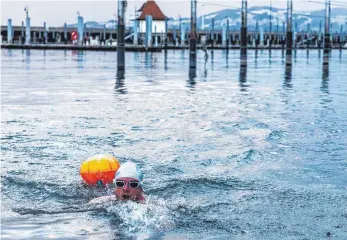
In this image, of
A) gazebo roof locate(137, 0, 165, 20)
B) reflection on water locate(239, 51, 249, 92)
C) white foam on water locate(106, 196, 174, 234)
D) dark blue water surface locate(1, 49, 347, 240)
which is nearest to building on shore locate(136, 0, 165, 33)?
gazebo roof locate(137, 0, 165, 20)

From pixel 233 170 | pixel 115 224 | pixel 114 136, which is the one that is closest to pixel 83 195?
pixel 115 224

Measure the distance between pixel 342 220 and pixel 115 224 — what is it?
2.28 metres

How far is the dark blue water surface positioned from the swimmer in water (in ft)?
0.49

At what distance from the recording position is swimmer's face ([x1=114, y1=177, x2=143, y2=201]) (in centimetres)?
812

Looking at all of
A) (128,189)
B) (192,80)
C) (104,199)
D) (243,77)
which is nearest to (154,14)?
(243,77)

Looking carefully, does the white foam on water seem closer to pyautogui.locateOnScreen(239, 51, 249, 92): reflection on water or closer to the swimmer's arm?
the swimmer's arm

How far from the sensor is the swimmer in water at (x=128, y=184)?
26.5 feet

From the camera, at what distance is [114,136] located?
1393cm

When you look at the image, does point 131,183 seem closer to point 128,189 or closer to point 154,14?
point 128,189

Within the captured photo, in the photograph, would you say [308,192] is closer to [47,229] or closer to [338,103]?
[47,229]

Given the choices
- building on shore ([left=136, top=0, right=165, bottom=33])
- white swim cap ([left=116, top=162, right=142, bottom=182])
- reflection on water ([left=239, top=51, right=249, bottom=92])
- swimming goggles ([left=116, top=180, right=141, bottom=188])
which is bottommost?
reflection on water ([left=239, top=51, right=249, bottom=92])

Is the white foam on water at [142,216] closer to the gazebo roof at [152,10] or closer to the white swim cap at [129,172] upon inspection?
the white swim cap at [129,172]

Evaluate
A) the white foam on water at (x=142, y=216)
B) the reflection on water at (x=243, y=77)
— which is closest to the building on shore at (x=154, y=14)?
the reflection on water at (x=243, y=77)

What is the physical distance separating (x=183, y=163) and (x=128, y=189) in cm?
326
